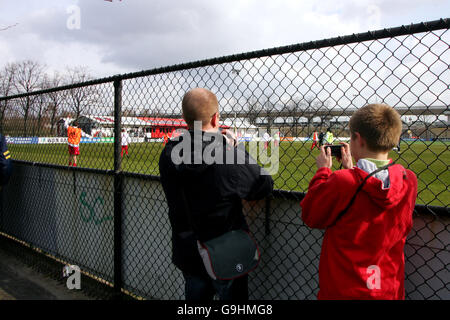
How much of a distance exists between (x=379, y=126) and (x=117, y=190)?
9.05 feet

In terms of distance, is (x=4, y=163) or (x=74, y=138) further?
(x=74, y=138)

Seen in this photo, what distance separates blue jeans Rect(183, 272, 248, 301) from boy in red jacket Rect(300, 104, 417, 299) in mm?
629

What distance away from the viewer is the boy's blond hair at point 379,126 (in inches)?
60.7

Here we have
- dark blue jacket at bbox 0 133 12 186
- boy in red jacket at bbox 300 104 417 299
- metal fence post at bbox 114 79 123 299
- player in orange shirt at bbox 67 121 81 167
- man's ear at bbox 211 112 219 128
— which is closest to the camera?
boy in red jacket at bbox 300 104 417 299

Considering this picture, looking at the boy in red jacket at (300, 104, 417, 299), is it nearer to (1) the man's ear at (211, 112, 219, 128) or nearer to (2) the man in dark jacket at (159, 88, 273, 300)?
(2) the man in dark jacket at (159, 88, 273, 300)

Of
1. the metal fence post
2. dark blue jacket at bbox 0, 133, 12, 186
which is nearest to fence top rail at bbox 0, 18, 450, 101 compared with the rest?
the metal fence post

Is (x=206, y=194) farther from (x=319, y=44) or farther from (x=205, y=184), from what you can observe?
(x=319, y=44)

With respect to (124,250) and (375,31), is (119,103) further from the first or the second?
(375,31)

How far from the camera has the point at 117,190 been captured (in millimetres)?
3467

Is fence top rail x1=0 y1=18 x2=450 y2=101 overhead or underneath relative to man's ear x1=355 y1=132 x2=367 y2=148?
overhead

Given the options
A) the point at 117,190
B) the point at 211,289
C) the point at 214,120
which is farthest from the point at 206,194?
the point at 117,190

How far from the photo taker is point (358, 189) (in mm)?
1502

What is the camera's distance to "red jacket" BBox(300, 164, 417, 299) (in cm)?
152

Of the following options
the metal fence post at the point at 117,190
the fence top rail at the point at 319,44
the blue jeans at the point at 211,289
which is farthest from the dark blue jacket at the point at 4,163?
the blue jeans at the point at 211,289
